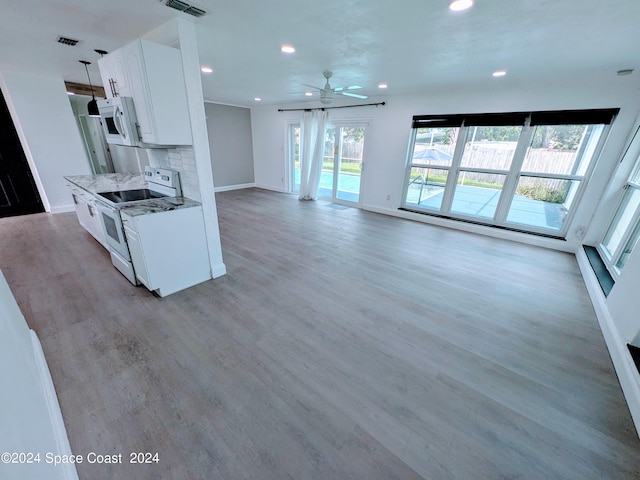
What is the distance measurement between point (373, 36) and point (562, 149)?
3.69m

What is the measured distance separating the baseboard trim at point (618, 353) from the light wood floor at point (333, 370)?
0.21 feet

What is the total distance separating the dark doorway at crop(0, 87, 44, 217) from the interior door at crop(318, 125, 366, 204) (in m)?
5.98

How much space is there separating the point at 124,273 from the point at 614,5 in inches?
191

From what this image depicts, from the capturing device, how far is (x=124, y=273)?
2895 millimetres

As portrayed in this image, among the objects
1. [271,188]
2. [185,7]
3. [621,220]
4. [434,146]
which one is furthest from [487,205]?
[271,188]

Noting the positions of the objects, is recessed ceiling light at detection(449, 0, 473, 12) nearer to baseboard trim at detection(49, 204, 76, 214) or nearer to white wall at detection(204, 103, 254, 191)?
white wall at detection(204, 103, 254, 191)

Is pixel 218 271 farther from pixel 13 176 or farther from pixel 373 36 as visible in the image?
pixel 13 176

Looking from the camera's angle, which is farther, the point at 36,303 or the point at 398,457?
the point at 36,303

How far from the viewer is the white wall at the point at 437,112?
3465 millimetres

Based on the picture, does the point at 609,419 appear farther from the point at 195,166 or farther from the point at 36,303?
the point at 36,303

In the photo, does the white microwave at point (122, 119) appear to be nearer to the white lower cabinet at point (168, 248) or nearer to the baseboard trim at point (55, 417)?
the white lower cabinet at point (168, 248)

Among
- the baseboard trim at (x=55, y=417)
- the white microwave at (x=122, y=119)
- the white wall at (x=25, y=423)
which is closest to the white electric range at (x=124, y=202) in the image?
the white microwave at (x=122, y=119)

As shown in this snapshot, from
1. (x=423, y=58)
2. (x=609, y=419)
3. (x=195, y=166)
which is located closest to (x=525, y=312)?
(x=609, y=419)

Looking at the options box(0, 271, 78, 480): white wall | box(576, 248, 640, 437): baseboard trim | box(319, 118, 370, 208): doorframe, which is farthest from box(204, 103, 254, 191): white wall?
box(576, 248, 640, 437): baseboard trim
